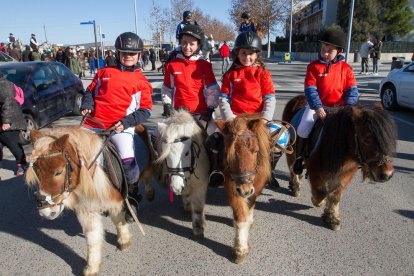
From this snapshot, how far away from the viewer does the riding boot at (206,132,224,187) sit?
313 cm

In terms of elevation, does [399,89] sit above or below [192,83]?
below

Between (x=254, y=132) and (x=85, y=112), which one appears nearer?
(x=254, y=132)

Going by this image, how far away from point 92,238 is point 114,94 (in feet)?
4.94

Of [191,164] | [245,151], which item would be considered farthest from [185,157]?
[245,151]

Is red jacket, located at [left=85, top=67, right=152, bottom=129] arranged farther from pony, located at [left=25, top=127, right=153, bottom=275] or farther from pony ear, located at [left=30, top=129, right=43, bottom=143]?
pony ear, located at [left=30, top=129, right=43, bottom=143]

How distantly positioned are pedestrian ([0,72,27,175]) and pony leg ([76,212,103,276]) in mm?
3201

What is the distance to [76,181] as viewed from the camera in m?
2.48

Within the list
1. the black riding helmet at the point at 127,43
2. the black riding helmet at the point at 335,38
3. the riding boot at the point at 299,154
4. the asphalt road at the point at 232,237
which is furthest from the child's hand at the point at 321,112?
the black riding helmet at the point at 127,43

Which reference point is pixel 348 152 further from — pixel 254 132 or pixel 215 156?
pixel 215 156

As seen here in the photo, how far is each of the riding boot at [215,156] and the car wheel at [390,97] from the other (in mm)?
8846

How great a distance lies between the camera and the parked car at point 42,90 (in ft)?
22.6

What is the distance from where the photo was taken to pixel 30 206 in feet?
14.1

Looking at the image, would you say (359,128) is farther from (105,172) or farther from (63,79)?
(63,79)

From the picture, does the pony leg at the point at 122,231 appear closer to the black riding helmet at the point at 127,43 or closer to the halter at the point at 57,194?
the halter at the point at 57,194
